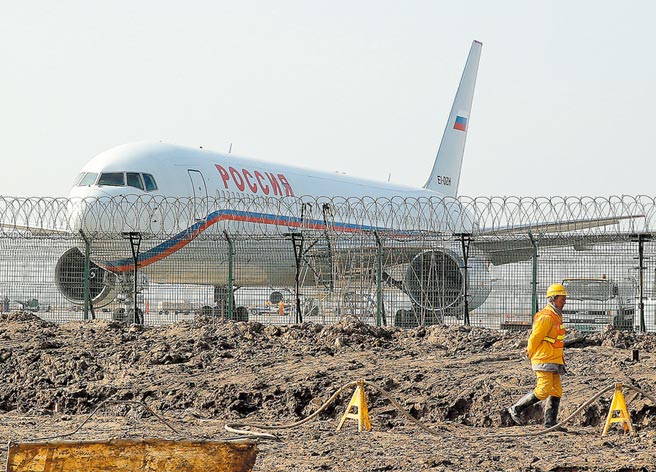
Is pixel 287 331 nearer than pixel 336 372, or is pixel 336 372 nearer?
pixel 336 372

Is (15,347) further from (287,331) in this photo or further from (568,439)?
(568,439)

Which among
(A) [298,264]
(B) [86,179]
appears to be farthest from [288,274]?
(B) [86,179]

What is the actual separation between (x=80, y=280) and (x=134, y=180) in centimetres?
242

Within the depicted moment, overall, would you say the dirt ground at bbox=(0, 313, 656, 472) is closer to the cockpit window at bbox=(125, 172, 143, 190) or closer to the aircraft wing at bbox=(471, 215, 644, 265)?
the aircraft wing at bbox=(471, 215, 644, 265)

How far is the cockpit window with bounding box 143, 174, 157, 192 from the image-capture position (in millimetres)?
20328

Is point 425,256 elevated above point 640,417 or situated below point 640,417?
above

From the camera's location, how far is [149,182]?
803 inches

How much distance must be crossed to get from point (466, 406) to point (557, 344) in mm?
1639

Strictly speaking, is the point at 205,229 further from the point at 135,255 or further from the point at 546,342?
the point at 546,342

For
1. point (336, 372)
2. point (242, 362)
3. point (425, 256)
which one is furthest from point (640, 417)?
point (425, 256)

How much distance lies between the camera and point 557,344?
9211 millimetres

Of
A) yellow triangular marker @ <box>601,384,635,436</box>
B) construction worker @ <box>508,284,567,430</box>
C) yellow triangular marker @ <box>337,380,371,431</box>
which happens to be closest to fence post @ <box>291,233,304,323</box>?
yellow triangular marker @ <box>337,380,371,431</box>

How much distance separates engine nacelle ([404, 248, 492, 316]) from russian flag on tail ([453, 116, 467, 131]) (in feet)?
55.1

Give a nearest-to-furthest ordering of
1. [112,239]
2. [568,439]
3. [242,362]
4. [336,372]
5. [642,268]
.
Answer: [568,439], [336,372], [242,362], [642,268], [112,239]
